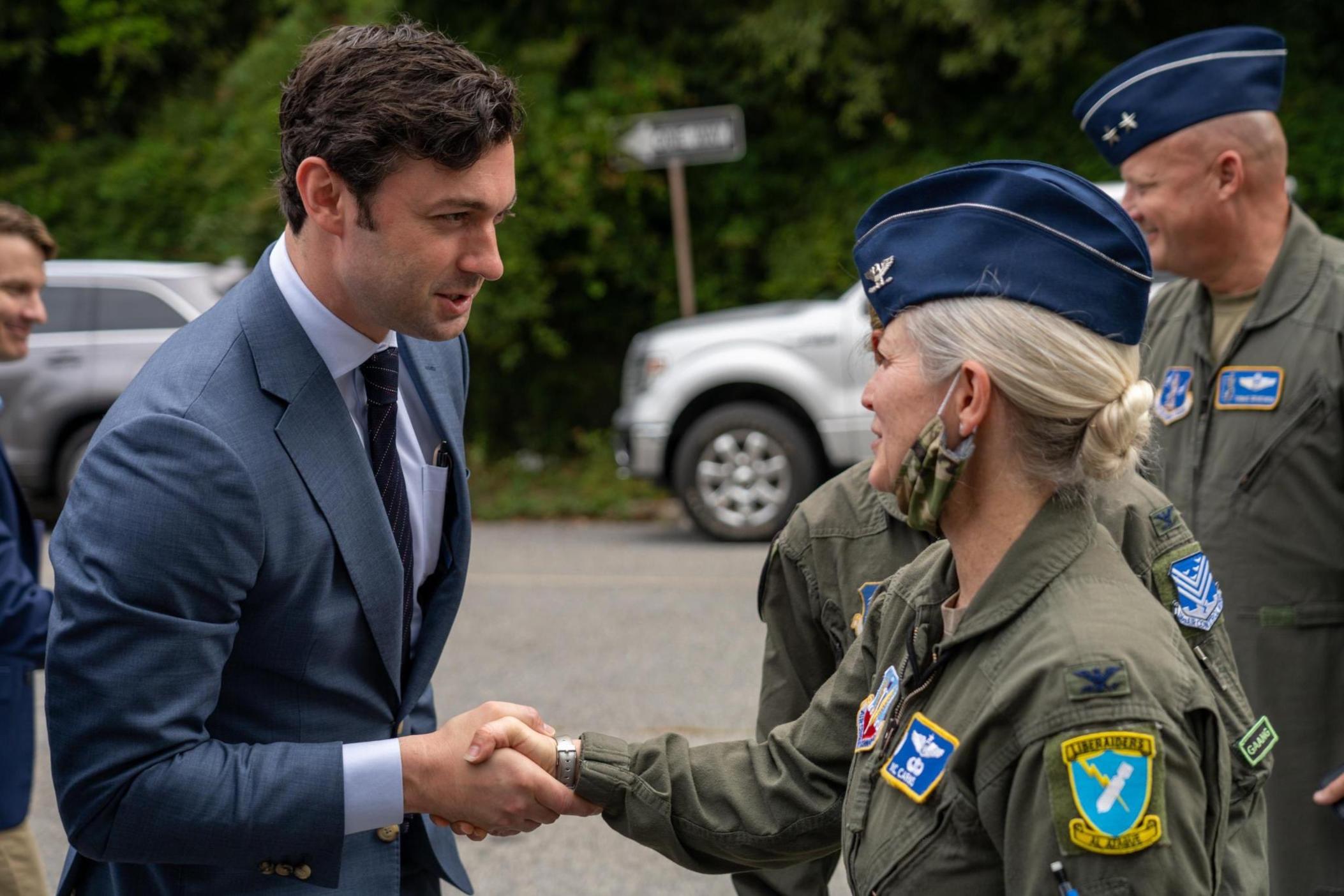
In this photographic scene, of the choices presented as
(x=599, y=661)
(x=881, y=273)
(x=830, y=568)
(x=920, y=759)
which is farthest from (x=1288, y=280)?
(x=599, y=661)

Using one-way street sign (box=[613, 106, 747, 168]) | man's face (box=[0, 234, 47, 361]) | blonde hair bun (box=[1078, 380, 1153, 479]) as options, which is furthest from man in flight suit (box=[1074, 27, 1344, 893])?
one-way street sign (box=[613, 106, 747, 168])

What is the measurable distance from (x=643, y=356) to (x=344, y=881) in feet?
27.2

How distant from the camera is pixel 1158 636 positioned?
174 centimetres

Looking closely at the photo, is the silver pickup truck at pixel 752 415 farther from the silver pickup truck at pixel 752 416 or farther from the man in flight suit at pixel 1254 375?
the man in flight suit at pixel 1254 375

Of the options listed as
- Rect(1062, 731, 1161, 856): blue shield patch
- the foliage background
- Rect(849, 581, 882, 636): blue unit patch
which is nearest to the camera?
Rect(1062, 731, 1161, 856): blue shield patch

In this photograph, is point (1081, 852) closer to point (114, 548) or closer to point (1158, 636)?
point (1158, 636)

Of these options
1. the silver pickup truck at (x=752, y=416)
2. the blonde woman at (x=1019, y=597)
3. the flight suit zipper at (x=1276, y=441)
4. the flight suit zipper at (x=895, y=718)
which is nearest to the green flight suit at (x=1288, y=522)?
the flight suit zipper at (x=1276, y=441)

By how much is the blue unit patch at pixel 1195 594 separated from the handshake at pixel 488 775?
1.01 meters

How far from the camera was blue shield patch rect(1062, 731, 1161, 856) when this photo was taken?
5.27 ft

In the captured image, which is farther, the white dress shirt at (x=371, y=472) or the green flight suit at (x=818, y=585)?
the green flight suit at (x=818, y=585)

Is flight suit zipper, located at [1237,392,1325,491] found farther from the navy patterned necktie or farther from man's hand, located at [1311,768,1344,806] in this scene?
the navy patterned necktie

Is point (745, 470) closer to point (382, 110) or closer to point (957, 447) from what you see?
point (382, 110)

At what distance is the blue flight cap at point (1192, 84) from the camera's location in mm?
3496

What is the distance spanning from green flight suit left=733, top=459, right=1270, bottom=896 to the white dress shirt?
66cm
